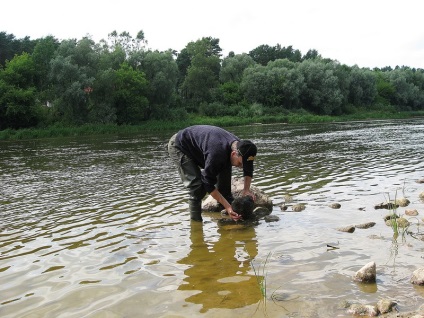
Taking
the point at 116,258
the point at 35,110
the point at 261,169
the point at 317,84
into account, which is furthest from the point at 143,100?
the point at 116,258

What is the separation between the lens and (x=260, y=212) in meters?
A: 8.44

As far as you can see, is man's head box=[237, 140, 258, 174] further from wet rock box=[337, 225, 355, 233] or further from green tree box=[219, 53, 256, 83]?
green tree box=[219, 53, 256, 83]

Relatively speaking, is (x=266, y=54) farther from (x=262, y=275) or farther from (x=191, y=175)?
(x=262, y=275)

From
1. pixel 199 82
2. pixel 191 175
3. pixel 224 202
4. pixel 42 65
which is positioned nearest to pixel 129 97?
pixel 42 65

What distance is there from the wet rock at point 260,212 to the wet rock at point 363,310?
416 cm

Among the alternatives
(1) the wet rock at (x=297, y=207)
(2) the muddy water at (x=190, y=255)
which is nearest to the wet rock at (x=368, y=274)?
(2) the muddy water at (x=190, y=255)

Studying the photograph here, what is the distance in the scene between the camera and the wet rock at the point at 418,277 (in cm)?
471

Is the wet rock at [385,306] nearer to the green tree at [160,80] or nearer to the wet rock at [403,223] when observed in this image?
the wet rock at [403,223]

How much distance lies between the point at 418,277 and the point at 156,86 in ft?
210

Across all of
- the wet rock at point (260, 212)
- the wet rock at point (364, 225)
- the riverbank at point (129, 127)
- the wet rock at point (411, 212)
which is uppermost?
the riverbank at point (129, 127)

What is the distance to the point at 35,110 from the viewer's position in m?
54.6

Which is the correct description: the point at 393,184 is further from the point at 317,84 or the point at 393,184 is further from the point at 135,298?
the point at 317,84

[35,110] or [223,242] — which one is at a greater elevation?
[35,110]

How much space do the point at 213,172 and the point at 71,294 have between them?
2929 mm
